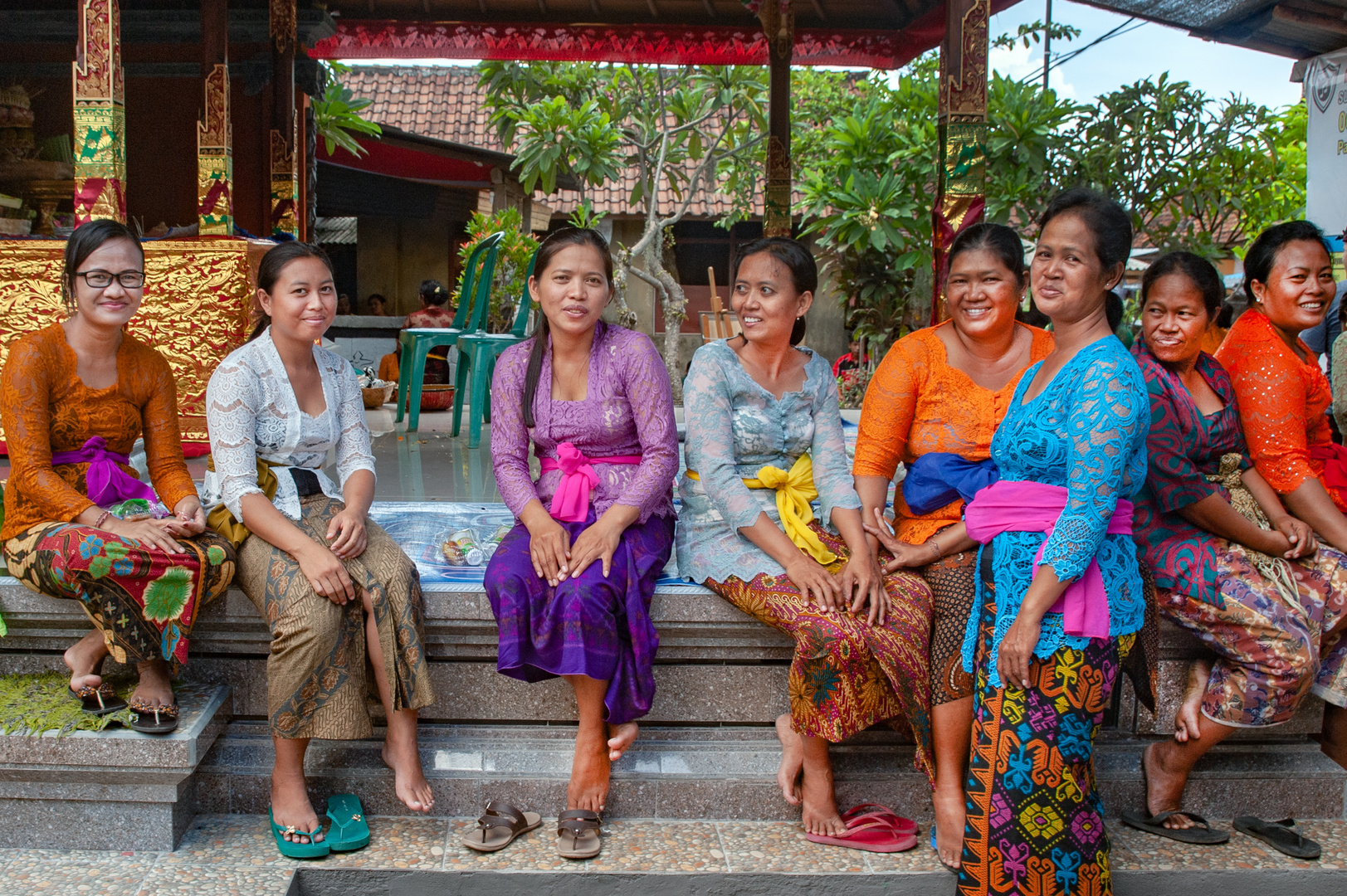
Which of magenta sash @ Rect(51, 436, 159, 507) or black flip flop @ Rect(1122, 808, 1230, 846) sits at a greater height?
magenta sash @ Rect(51, 436, 159, 507)

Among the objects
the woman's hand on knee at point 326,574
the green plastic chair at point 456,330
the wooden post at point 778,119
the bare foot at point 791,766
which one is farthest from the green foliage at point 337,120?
the bare foot at point 791,766

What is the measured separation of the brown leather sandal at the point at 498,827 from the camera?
2.22m

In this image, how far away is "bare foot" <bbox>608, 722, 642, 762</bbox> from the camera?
2289 mm

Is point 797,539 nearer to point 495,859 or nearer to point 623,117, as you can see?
point 495,859

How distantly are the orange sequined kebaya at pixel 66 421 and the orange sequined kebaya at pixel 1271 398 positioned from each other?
8.94ft

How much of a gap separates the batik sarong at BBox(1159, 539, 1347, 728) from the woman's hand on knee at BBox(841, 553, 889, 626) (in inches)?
30.8

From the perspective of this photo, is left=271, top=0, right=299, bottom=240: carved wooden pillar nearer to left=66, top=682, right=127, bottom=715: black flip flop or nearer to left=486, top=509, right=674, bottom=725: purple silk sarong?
left=66, top=682, right=127, bottom=715: black flip flop

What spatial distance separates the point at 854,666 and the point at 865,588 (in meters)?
0.19

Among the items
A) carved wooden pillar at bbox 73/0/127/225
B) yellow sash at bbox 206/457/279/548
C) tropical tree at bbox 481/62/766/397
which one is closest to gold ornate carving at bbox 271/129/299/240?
tropical tree at bbox 481/62/766/397

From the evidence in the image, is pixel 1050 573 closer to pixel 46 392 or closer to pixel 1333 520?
pixel 1333 520

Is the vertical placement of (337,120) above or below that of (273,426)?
above

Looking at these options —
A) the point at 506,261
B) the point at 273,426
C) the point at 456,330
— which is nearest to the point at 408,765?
the point at 273,426

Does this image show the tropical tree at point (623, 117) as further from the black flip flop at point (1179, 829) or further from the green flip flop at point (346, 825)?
the black flip flop at point (1179, 829)

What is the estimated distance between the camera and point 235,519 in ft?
7.84
